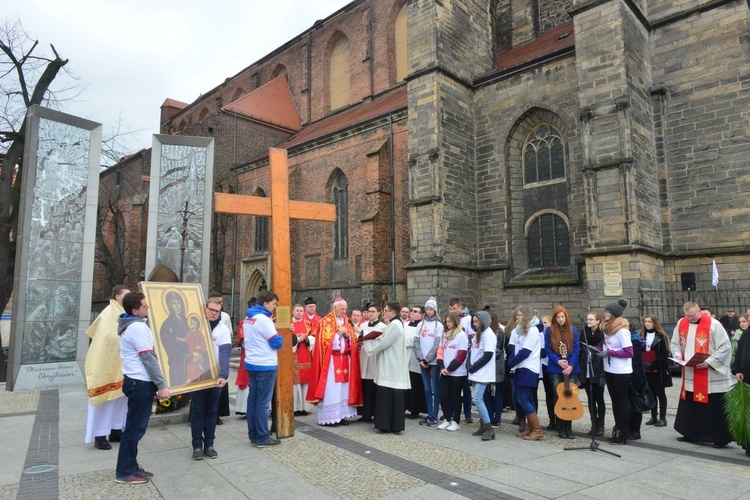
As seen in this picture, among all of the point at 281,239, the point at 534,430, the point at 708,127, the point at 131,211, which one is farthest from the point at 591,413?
the point at 131,211

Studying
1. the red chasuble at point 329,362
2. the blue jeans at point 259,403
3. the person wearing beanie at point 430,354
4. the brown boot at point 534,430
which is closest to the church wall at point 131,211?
the red chasuble at point 329,362

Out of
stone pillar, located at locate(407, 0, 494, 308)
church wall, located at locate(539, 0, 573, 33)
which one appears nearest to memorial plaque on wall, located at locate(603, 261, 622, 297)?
stone pillar, located at locate(407, 0, 494, 308)

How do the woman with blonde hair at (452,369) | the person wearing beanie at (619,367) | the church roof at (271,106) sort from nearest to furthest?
the person wearing beanie at (619,367)
the woman with blonde hair at (452,369)
the church roof at (271,106)

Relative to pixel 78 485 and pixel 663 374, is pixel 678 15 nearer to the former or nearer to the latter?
pixel 663 374

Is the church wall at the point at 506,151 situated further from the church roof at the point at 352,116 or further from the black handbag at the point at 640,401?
the black handbag at the point at 640,401

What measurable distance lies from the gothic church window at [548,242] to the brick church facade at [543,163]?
0.04 metres

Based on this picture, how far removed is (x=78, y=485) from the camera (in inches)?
180

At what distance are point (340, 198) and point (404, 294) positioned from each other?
593 cm

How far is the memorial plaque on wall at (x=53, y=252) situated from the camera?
1066cm

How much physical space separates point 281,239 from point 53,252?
→ 719 centimetres

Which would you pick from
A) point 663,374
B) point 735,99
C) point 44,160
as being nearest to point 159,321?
point 663,374

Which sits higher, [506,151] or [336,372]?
[506,151]

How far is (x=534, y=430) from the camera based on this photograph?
6.38 meters

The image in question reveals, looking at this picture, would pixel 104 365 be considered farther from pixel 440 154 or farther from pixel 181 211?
pixel 440 154
